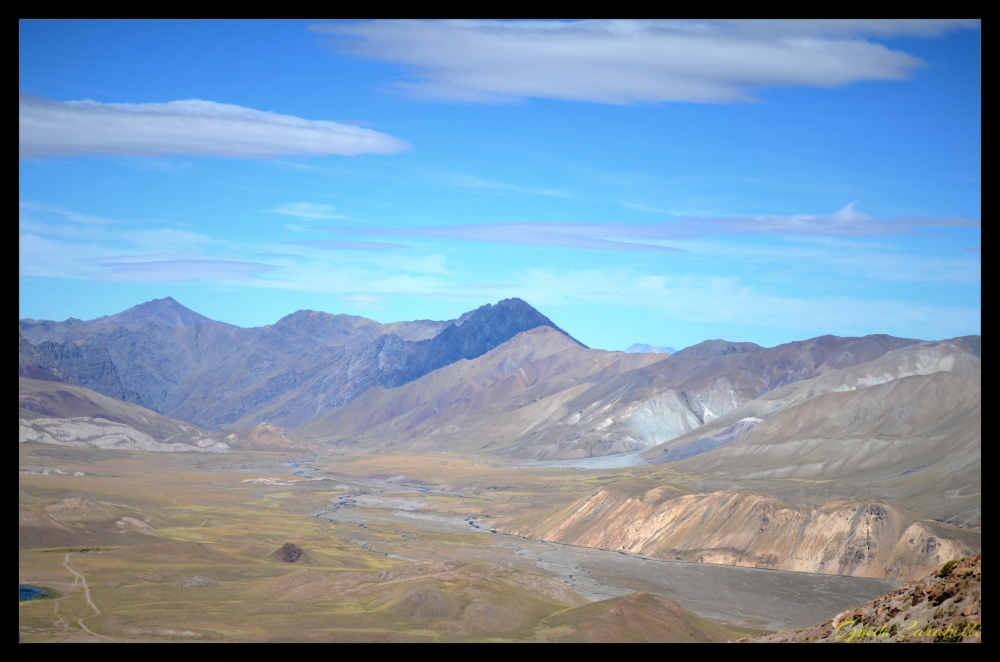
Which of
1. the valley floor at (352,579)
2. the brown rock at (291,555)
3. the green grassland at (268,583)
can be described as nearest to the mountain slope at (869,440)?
the valley floor at (352,579)

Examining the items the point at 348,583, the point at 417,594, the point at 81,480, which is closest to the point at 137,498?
the point at 81,480

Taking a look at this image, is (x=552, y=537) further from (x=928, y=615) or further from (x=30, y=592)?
(x=928, y=615)

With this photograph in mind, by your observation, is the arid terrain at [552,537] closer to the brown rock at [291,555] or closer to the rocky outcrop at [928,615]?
the brown rock at [291,555]

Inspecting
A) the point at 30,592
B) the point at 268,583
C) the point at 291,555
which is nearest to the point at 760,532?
the point at 291,555
